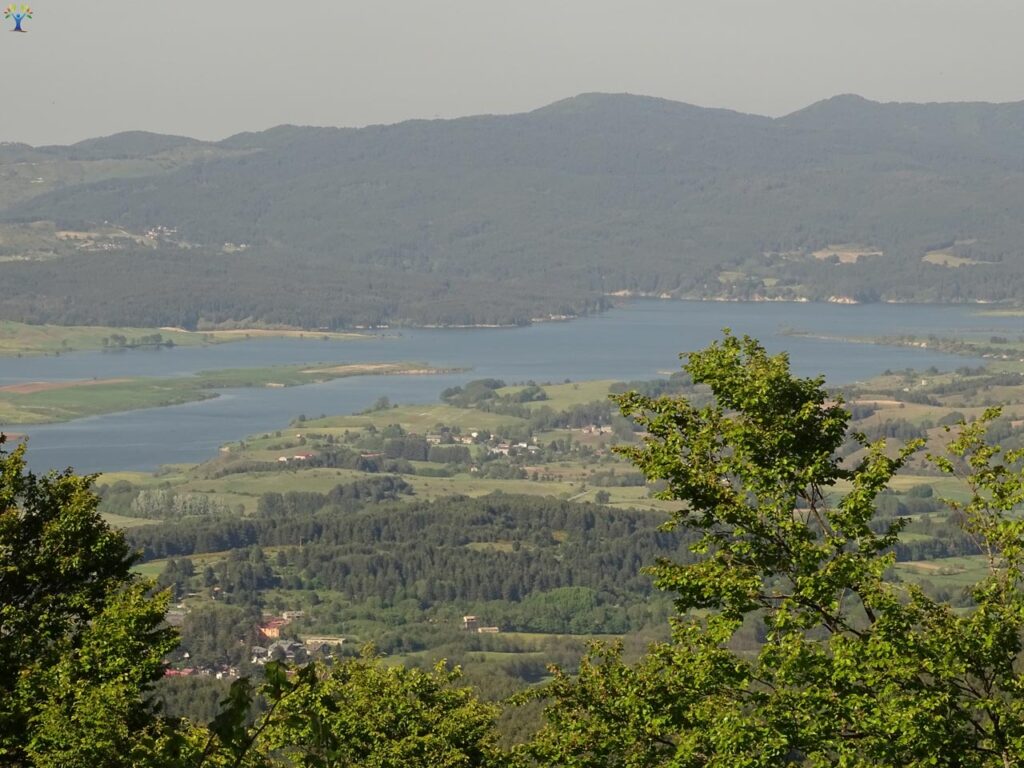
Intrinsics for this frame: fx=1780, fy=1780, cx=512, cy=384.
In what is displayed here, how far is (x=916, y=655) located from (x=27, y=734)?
10.2 m

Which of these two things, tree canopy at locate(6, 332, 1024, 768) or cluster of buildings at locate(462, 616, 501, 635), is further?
cluster of buildings at locate(462, 616, 501, 635)

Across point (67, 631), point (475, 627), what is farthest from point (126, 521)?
point (67, 631)

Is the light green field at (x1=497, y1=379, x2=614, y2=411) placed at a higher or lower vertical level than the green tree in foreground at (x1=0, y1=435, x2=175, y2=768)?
lower

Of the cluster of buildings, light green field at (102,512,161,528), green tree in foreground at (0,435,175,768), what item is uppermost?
green tree in foreground at (0,435,175,768)

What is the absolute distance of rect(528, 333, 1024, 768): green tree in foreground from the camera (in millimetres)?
16969

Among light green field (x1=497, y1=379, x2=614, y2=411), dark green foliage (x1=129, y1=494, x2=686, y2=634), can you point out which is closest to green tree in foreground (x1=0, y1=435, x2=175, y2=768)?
dark green foliage (x1=129, y1=494, x2=686, y2=634)

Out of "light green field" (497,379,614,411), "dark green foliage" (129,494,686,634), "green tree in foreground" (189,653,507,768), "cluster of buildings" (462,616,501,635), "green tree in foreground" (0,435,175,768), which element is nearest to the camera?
"green tree in foreground" (0,435,175,768)

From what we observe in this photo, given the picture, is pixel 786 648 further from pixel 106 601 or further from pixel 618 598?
pixel 618 598

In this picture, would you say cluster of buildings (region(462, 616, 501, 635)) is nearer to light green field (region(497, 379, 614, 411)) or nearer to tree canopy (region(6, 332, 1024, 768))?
tree canopy (region(6, 332, 1024, 768))

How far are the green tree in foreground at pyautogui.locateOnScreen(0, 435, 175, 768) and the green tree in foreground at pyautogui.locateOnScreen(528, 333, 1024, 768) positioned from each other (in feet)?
19.4

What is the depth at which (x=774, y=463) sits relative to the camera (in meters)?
18.4

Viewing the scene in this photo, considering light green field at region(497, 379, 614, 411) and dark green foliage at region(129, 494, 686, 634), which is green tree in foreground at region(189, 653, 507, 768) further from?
light green field at region(497, 379, 614, 411)

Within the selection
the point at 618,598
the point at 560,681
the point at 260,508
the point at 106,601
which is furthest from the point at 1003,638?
the point at 260,508

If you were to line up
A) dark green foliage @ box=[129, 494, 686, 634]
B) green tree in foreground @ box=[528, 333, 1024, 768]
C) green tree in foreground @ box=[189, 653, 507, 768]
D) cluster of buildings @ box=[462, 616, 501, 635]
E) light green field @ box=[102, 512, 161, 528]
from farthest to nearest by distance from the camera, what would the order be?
1. light green field @ box=[102, 512, 161, 528]
2. dark green foliage @ box=[129, 494, 686, 634]
3. cluster of buildings @ box=[462, 616, 501, 635]
4. green tree in foreground @ box=[189, 653, 507, 768]
5. green tree in foreground @ box=[528, 333, 1024, 768]
